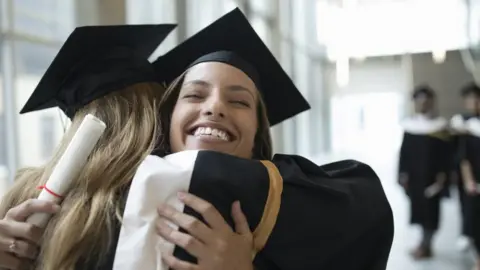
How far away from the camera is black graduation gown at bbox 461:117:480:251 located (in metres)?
4.10

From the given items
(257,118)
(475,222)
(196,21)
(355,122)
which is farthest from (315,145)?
(257,118)

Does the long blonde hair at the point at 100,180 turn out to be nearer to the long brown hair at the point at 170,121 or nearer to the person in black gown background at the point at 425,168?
the long brown hair at the point at 170,121

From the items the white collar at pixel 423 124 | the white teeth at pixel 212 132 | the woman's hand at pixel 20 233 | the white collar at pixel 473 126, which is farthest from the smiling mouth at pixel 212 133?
the white collar at pixel 423 124

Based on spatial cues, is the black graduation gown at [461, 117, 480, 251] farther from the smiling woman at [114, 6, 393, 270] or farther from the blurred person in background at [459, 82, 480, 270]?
the smiling woman at [114, 6, 393, 270]

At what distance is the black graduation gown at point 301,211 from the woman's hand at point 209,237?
0.07ft

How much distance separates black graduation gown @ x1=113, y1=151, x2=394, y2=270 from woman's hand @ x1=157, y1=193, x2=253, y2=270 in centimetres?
2

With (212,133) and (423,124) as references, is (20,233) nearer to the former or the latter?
(212,133)

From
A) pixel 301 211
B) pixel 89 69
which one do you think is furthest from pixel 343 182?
pixel 89 69

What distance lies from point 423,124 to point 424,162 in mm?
363

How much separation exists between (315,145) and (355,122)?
128 cm

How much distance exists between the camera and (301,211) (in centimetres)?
108

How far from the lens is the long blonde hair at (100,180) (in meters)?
1.06

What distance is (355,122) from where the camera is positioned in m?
9.48

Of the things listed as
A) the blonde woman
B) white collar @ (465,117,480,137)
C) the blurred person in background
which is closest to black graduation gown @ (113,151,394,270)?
the blonde woman
